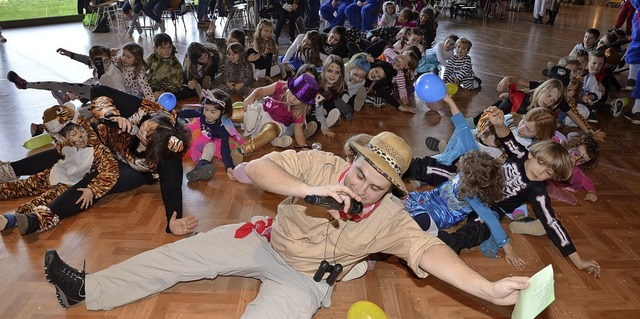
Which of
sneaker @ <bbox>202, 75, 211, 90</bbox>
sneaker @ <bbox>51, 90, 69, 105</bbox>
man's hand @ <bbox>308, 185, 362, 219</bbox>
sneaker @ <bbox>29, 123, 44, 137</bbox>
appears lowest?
sneaker @ <bbox>29, 123, 44, 137</bbox>

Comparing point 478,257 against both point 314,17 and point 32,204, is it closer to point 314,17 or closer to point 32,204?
point 32,204

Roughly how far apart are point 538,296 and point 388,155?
0.64 meters

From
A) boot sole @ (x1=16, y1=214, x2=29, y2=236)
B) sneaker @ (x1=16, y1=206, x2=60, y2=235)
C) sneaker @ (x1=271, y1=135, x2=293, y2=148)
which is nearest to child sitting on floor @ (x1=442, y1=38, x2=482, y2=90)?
sneaker @ (x1=271, y1=135, x2=293, y2=148)

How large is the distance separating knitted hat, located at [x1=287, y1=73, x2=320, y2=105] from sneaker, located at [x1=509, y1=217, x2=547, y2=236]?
5.80 feet

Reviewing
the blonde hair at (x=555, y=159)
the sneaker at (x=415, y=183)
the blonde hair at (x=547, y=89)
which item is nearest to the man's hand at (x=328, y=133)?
the sneaker at (x=415, y=183)

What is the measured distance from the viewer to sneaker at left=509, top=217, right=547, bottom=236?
9.93ft

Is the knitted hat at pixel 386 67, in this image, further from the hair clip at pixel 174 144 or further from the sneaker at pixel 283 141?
the hair clip at pixel 174 144

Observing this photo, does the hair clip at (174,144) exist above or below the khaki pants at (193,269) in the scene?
above

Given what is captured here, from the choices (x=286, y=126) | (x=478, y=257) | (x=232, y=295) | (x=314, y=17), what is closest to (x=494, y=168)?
(x=478, y=257)

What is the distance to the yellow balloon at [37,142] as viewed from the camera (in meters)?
3.74

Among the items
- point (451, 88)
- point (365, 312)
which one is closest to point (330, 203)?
point (365, 312)

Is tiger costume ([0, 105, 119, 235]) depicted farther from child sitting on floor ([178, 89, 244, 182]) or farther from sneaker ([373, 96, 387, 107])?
sneaker ([373, 96, 387, 107])

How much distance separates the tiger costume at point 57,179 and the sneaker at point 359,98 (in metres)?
2.67

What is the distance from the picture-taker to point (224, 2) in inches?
349
